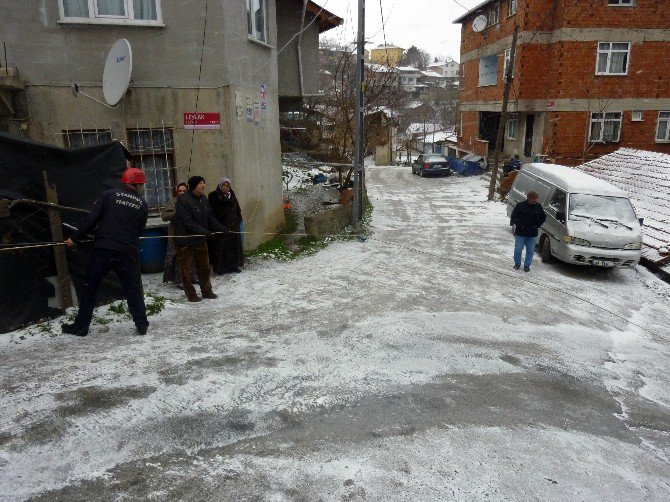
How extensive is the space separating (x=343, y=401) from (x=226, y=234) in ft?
14.8

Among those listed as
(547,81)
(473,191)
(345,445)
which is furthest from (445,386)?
(547,81)

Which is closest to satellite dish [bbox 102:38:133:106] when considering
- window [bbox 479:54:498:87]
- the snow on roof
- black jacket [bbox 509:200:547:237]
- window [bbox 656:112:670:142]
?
black jacket [bbox 509:200:547:237]

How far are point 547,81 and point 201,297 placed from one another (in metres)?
23.1

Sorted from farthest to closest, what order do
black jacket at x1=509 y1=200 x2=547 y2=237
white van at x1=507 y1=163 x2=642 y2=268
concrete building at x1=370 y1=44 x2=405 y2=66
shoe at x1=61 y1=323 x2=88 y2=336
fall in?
concrete building at x1=370 y1=44 x2=405 y2=66 → white van at x1=507 y1=163 x2=642 y2=268 → black jacket at x1=509 y1=200 x2=547 y2=237 → shoe at x1=61 y1=323 x2=88 y2=336

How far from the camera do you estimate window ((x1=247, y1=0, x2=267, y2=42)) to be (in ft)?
31.0

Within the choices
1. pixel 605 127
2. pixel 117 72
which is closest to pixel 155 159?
pixel 117 72

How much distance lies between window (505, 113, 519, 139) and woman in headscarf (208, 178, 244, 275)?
23324 mm

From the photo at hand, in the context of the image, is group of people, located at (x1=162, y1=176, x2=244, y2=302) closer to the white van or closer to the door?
the white van

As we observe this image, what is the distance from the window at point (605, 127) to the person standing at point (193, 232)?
2320cm

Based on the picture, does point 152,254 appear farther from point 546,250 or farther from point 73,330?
point 546,250

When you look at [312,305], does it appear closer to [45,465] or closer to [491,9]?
[45,465]

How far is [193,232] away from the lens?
652 centimetres

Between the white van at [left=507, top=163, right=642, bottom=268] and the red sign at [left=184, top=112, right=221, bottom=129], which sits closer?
the red sign at [left=184, top=112, right=221, bottom=129]

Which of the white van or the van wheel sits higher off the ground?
the white van
